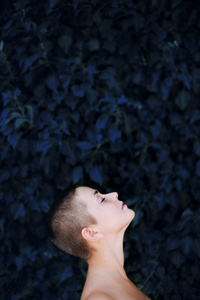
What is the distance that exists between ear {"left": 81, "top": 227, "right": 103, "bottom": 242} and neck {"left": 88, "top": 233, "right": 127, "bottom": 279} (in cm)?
2

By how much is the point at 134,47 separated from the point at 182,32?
1.00 ft

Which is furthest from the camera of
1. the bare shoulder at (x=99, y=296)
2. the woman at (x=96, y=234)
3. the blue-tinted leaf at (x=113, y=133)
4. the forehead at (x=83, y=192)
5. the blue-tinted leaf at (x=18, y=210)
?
the blue-tinted leaf at (x=18, y=210)

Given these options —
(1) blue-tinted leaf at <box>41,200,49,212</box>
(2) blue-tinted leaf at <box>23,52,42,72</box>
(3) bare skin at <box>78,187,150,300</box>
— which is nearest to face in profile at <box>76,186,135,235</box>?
(3) bare skin at <box>78,187,150,300</box>

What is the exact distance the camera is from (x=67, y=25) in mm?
2227

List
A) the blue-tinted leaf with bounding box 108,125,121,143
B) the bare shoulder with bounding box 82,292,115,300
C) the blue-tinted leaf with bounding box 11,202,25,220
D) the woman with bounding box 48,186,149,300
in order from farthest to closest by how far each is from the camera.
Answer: the blue-tinted leaf with bounding box 11,202,25,220, the blue-tinted leaf with bounding box 108,125,121,143, the woman with bounding box 48,186,149,300, the bare shoulder with bounding box 82,292,115,300

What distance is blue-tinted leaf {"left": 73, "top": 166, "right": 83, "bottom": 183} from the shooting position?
2.09m

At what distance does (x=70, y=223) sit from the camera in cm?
152

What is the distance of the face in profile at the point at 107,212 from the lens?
1452mm

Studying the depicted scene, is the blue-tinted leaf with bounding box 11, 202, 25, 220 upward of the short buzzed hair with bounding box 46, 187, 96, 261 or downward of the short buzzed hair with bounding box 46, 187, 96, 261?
downward

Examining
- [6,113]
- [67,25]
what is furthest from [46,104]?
[67,25]

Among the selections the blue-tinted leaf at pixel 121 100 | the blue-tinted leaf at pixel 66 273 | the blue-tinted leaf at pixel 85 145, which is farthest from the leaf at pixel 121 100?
the blue-tinted leaf at pixel 66 273

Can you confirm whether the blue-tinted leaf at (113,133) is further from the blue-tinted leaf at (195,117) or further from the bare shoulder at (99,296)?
the bare shoulder at (99,296)

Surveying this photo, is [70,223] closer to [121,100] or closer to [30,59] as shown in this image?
[121,100]

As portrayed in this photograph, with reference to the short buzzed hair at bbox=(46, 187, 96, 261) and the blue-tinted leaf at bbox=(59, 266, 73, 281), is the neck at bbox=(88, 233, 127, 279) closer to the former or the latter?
the short buzzed hair at bbox=(46, 187, 96, 261)
